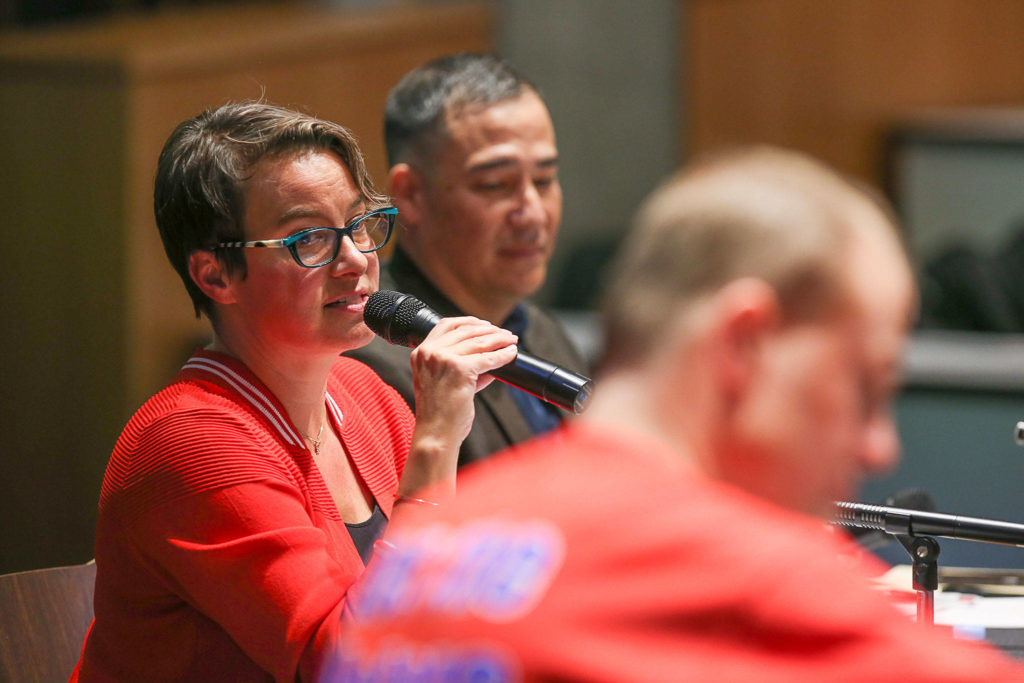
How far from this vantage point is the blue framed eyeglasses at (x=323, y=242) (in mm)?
1409

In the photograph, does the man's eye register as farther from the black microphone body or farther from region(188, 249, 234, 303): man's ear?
the black microphone body

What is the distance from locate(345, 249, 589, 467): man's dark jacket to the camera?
1.81 metres

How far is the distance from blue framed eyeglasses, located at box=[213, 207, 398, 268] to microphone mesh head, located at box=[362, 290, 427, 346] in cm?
7

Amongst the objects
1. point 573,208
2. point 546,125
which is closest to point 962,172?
point 573,208

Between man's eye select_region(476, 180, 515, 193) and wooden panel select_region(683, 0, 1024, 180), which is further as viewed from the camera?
wooden panel select_region(683, 0, 1024, 180)

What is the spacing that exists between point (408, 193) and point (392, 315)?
69 cm

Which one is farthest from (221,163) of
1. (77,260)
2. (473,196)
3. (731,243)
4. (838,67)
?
(838,67)

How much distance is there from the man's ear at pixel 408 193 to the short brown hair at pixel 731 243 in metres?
1.30

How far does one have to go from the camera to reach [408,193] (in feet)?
6.81

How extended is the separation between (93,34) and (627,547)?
3722 mm

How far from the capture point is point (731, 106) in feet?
19.3

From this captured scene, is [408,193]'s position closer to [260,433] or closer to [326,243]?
[326,243]

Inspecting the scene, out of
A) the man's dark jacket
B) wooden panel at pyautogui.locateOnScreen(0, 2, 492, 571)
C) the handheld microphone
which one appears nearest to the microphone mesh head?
the handheld microphone

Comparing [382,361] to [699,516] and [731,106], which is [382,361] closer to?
[699,516]
